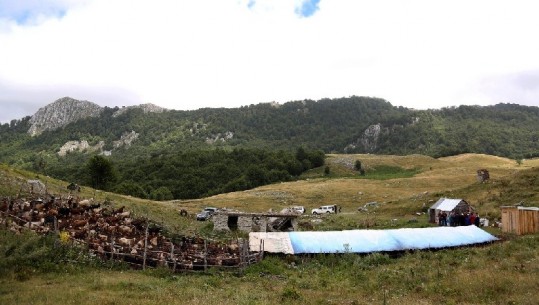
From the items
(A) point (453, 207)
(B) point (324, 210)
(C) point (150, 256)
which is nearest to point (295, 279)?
(C) point (150, 256)

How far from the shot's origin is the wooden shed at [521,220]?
119 feet

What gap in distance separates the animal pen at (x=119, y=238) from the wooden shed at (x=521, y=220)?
23.9m

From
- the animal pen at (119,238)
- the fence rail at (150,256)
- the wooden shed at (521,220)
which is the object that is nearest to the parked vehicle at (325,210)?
the wooden shed at (521,220)

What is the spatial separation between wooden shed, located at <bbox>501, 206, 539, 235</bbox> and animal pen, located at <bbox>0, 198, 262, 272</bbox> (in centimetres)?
2390

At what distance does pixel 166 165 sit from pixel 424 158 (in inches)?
3602

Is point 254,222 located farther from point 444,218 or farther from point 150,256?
point 444,218

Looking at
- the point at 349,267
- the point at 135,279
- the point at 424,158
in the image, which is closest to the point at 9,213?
the point at 135,279

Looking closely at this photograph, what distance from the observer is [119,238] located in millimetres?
28047

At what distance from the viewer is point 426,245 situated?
32.1m

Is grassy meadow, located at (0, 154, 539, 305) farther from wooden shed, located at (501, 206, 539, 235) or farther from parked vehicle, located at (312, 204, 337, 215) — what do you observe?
parked vehicle, located at (312, 204, 337, 215)

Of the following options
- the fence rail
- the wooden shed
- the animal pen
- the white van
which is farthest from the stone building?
the white van

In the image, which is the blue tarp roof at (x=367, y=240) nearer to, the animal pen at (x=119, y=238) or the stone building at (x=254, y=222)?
the animal pen at (x=119, y=238)

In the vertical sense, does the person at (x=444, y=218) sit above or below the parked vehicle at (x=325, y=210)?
above

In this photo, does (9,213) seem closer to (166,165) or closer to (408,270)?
(408,270)
